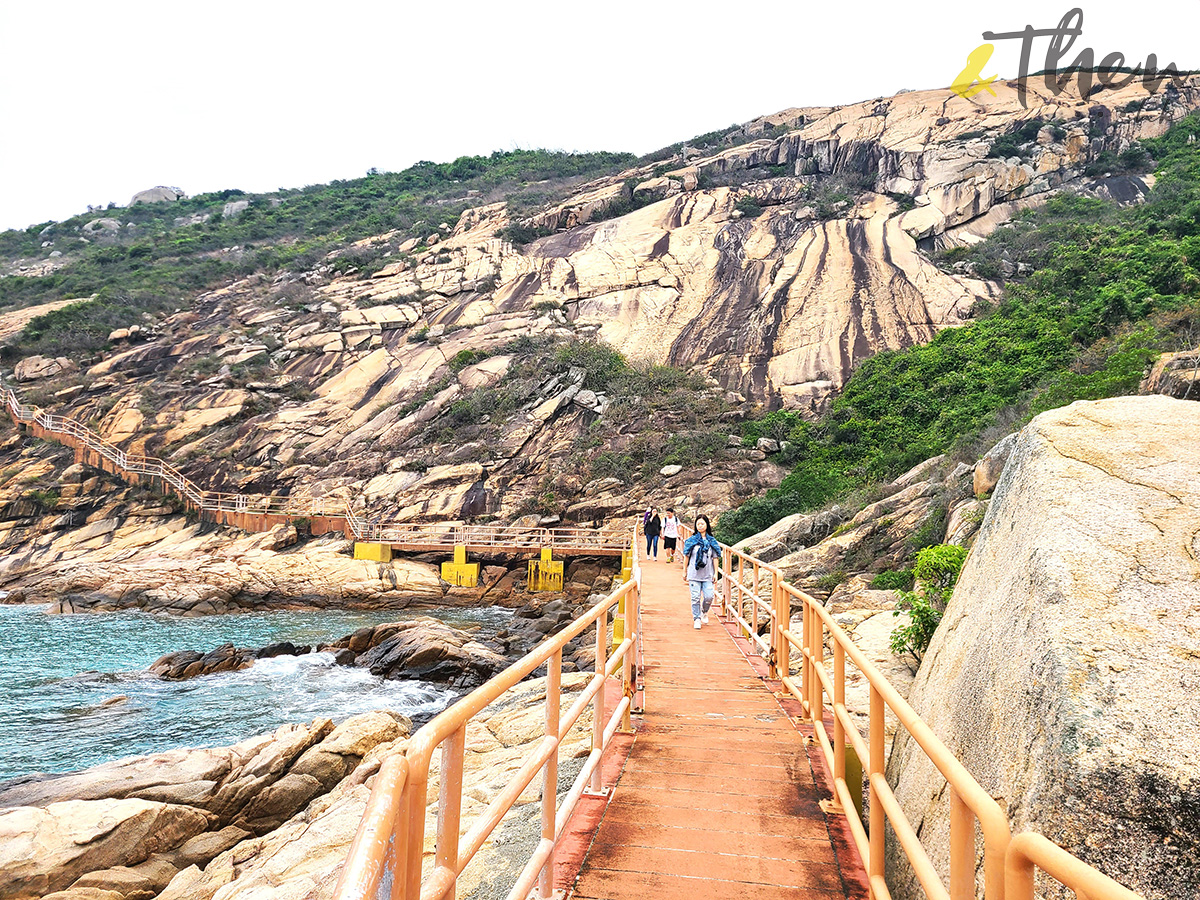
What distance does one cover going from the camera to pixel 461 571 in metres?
26.8

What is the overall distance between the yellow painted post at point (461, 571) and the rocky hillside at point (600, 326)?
3.84 m

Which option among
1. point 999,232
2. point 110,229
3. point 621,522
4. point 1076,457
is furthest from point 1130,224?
point 110,229

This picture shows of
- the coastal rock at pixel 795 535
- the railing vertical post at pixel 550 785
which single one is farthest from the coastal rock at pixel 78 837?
the coastal rock at pixel 795 535

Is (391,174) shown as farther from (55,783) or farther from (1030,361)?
(55,783)

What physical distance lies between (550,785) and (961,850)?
185cm

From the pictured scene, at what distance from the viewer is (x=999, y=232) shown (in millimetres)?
39781

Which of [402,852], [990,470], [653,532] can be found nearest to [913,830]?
[402,852]

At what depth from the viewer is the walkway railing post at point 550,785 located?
313cm

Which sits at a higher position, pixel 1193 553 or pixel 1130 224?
pixel 1130 224

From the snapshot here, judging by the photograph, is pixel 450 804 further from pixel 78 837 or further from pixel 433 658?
pixel 433 658

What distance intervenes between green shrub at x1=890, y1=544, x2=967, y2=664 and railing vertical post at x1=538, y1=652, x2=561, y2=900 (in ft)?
17.4

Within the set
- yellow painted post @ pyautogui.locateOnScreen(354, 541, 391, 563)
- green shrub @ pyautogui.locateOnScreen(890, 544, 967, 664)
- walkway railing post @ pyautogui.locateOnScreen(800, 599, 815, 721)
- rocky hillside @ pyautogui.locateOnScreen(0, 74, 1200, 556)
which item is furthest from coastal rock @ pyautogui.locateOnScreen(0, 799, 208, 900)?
rocky hillside @ pyautogui.locateOnScreen(0, 74, 1200, 556)

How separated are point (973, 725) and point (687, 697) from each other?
3.64 meters

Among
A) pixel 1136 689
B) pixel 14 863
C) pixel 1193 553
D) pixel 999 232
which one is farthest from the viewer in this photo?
pixel 999 232
